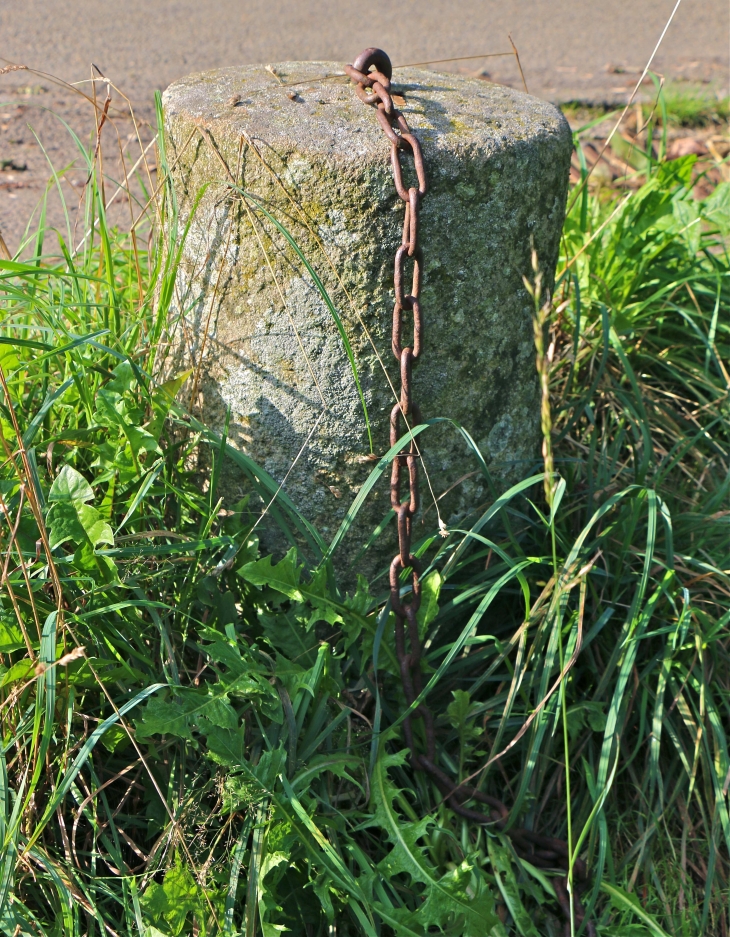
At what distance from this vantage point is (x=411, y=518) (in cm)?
164

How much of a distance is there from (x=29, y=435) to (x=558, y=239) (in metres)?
1.20

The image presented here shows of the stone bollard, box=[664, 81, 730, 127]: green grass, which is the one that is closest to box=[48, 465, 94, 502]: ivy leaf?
the stone bollard

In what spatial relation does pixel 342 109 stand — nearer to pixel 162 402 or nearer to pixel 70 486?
pixel 162 402

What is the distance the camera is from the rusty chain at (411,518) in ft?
5.19

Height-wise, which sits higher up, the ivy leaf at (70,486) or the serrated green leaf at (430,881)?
the ivy leaf at (70,486)

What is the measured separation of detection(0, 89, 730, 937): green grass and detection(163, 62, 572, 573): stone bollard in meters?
0.08

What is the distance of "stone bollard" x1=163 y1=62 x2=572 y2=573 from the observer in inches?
65.2

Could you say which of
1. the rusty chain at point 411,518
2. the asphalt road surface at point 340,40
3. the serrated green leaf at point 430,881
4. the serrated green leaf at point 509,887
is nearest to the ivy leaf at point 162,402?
the rusty chain at point 411,518

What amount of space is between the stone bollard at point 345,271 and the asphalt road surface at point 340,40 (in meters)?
2.56

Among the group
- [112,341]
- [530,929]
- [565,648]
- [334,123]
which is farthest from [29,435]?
[530,929]

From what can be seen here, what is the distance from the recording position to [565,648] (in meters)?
1.86

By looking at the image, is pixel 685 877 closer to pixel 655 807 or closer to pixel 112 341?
pixel 655 807

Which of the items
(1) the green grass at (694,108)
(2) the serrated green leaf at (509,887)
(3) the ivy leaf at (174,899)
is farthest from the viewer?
(1) the green grass at (694,108)

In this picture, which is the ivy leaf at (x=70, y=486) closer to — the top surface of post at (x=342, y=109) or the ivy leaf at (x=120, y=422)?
the ivy leaf at (x=120, y=422)
